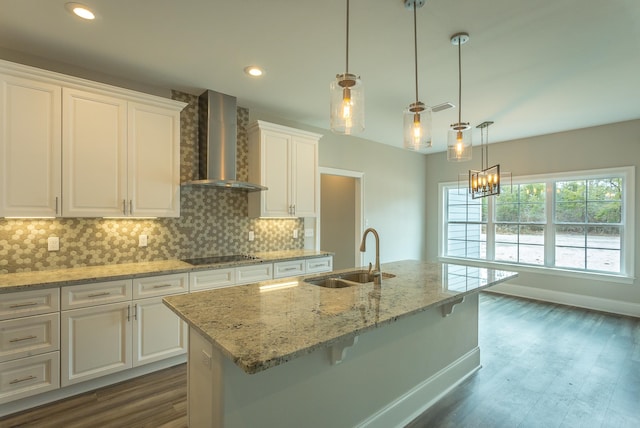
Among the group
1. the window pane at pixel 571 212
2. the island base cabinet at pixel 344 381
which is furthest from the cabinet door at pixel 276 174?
the window pane at pixel 571 212

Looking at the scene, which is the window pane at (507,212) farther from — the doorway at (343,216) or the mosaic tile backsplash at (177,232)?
the mosaic tile backsplash at (177,232)

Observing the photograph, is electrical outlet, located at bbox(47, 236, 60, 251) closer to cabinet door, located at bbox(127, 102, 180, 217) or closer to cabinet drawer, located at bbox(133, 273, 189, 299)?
cabinet door, located at bbox(127, 102, 180, 217)

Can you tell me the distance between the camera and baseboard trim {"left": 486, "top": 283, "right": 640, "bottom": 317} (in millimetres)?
4430

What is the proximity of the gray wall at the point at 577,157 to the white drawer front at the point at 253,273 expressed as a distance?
177 inches

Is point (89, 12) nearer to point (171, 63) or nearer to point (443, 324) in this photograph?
point (171, 63)

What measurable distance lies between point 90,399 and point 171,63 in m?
2.78

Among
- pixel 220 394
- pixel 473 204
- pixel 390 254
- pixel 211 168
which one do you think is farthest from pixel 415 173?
pixel 220 394

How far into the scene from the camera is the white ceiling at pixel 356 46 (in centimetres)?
205

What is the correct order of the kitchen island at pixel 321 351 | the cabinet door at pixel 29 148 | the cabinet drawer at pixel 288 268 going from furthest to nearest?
the cabinet drawer at pixel 288 268, the cabinet door at pixel 29 148, the kitchen island at pixel 321 351

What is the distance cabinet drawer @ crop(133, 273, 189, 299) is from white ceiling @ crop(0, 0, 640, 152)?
188cm

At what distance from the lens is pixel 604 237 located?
4.70 metres

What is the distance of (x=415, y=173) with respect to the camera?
6500mm

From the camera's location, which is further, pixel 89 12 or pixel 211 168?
pixel 211 168

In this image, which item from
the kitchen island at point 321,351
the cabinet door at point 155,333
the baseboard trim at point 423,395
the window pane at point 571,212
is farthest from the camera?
the window pane at point 571,212
